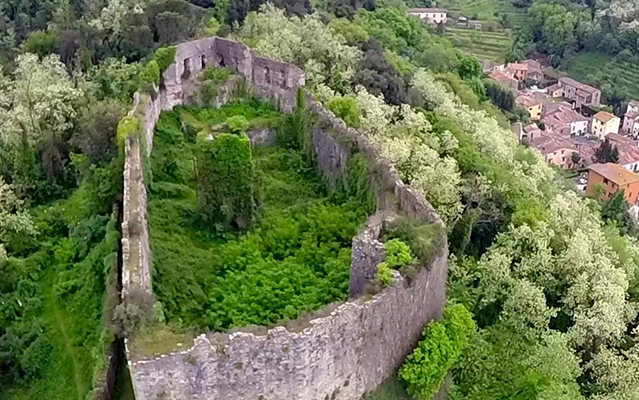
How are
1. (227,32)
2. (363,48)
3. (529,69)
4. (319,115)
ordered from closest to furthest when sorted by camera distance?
(319,115) < (227,32) < (363,48) < (529,69)

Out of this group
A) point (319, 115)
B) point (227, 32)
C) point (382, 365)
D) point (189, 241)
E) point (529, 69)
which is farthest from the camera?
point (529, 69)

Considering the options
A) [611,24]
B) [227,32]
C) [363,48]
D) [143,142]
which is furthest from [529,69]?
[143,142]

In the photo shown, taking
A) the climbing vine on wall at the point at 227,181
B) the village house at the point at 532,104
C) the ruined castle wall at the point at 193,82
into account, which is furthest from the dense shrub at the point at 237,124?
the village house at the point at 532,104

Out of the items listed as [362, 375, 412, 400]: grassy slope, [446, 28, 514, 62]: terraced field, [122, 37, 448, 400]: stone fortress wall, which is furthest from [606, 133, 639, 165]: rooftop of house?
[362, 375, 412, 400]: grassy slope

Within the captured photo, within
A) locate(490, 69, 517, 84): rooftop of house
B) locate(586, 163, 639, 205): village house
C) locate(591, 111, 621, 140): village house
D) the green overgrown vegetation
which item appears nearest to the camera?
the green overgrown vegetation

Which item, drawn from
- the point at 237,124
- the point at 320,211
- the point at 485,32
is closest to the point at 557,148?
the point at 485,32

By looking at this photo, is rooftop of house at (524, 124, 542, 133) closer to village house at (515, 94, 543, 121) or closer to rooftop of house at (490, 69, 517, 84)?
village house at (515, 94, 543, 121)

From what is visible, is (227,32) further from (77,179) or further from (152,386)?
(152,386)
